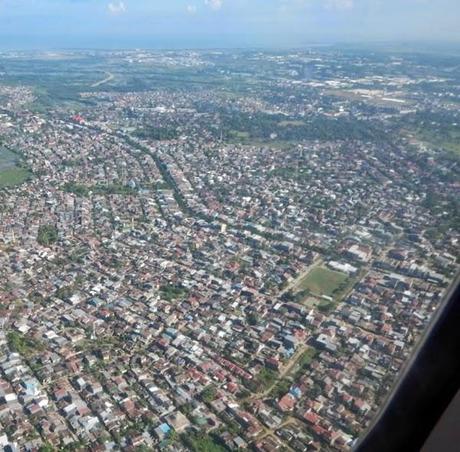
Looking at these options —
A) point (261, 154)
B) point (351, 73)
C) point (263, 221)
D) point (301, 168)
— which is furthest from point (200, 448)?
point (351, 73)

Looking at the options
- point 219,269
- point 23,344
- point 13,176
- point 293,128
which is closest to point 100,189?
point 13,176

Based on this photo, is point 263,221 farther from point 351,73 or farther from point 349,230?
point 351,73

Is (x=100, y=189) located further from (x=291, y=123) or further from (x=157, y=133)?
(x=291, y=123)

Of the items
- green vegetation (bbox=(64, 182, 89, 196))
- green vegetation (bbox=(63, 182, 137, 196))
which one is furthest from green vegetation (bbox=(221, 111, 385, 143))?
green vegetation (bbox=(64, 182, 89, 196))

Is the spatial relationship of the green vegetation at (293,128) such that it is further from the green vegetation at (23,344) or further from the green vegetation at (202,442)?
the green vegetation at (202,442)

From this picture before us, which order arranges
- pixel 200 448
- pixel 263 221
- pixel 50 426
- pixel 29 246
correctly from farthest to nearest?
pixel 263 221, pixel 29 246, pixel 50 426, pixel 200 448

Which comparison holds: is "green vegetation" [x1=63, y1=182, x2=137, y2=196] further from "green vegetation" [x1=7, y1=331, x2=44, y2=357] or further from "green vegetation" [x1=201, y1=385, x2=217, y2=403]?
"green vegetation" [x1=201, y1=385, x2=217, y2=403]
